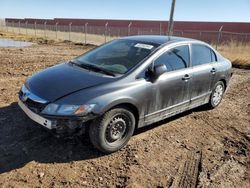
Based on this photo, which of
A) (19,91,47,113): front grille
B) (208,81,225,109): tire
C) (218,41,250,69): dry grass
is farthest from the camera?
(218,41,250,69): dry grass

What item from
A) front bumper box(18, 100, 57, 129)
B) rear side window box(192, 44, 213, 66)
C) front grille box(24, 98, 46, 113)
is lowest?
front bumper box(18, 100, 57, 129)

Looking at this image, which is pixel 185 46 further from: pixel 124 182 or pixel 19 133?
pixel 19 133

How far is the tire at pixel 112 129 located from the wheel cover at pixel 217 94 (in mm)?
2885

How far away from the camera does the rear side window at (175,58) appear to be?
506 cm

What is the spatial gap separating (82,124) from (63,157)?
0.63 metres

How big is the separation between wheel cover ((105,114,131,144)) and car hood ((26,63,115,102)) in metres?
0.58

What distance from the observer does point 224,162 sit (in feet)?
14.6

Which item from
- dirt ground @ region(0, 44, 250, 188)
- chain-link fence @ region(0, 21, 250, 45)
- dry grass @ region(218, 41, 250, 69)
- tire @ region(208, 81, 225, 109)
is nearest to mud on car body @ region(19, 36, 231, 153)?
dirt ground @ region(0, 44, 250, 188)

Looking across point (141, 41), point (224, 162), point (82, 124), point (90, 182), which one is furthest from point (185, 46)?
point (90, 182)

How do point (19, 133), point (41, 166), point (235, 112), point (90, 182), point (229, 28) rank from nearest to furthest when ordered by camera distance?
point (90, 182) → point (41, 166) → point (19, 133) → point (235, 112) → point (229, 28)

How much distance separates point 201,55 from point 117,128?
8.95 feet

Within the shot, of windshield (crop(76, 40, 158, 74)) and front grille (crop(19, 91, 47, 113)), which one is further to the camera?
windshield (crop(76, 40, 158, 74))

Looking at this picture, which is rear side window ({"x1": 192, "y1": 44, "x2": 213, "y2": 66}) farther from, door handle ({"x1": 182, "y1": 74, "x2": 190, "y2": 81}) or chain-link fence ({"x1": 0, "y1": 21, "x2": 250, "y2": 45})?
chain-link fence ({"x1": 0, "y1": 21, "x2": 250, "y2": 45})

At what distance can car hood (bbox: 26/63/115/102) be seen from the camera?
4125mm
